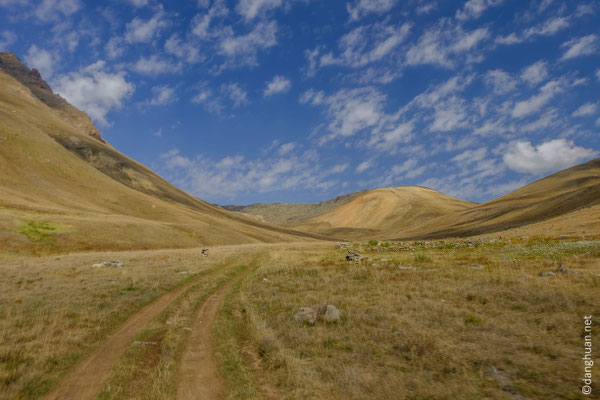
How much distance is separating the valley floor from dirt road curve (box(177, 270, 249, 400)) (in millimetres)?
52

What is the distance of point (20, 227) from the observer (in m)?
50.6

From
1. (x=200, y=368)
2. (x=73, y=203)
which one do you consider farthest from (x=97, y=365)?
(x=73, y=203)

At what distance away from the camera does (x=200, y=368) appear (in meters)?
9.48

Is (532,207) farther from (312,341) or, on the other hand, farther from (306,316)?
(312,341)

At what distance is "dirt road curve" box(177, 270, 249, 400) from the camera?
26.5 ft

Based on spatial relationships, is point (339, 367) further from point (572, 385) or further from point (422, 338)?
point (572, 385)

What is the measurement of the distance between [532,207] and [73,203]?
15021 cm

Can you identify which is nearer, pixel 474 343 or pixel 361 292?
pixel 474 343

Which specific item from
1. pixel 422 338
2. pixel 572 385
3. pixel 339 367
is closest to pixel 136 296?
pixel 339 367

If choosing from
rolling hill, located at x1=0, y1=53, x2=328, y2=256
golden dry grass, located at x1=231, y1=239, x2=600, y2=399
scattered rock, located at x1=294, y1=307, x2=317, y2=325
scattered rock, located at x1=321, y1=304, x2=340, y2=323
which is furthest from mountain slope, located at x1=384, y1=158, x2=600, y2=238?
scattered rock, located at x1=294, y1=307, x2=317, y2=325

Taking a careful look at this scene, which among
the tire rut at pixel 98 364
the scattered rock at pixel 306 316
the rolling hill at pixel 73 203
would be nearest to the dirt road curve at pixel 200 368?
the tire rut at pixel 98 364

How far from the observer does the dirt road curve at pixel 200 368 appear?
26.5 feet

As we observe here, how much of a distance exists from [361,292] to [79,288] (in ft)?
58.6

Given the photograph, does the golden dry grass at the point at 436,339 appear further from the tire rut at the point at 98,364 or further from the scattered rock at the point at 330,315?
the tire rut at the point at 98,364
